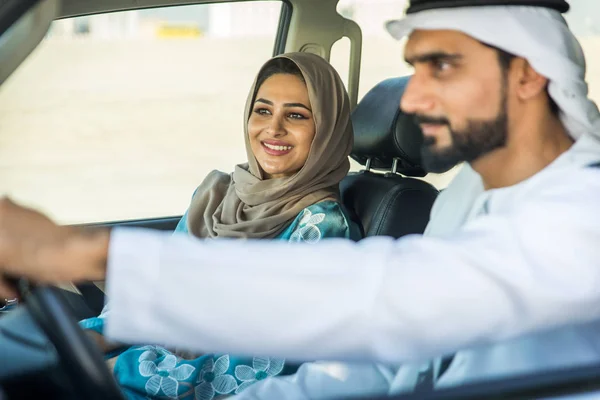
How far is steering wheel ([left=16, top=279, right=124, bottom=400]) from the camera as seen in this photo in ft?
3.90

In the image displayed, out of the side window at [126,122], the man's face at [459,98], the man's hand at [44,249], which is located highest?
the man's face at [459,98]

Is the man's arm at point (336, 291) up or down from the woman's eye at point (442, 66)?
down

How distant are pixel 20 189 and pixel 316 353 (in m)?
6.08

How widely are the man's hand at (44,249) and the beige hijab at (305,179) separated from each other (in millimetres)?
1536

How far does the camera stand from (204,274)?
115 cm

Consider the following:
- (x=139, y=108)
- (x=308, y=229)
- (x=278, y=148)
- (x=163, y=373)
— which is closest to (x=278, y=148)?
(x=278, y=148)

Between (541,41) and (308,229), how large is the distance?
1.22m

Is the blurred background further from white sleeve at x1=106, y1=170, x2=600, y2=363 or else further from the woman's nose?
white sleeve at x1=106, y1=170, x2=600, y2=363

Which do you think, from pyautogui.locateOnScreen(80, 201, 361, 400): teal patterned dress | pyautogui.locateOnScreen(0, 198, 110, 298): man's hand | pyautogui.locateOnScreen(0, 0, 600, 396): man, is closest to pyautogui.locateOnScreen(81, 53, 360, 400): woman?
pyautogui.locateOnScreen(80, 201, 361, 400): teal patterned dress

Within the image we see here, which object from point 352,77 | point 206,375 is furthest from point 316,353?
point 352,77

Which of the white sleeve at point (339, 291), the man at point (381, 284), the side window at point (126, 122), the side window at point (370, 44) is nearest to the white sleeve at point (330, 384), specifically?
the man at point (381, 284)

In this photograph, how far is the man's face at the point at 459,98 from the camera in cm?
143

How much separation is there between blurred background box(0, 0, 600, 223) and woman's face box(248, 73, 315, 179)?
35 centimetres

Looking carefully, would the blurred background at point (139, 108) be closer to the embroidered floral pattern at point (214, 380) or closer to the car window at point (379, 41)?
the car window at point (379, 41)
